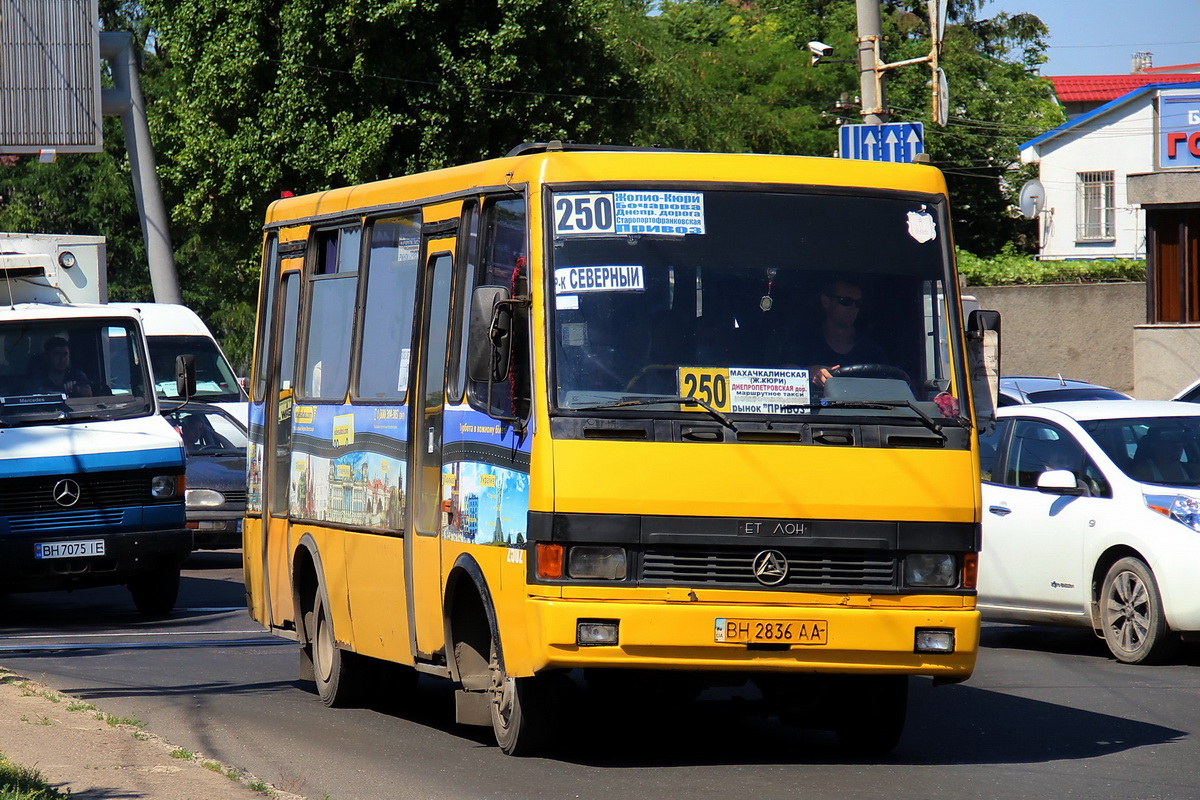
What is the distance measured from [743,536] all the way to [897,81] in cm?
5506

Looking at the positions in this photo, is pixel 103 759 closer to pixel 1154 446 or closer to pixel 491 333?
pixel 491 333

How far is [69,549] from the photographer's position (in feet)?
48.8

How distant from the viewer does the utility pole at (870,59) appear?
19.2 meters

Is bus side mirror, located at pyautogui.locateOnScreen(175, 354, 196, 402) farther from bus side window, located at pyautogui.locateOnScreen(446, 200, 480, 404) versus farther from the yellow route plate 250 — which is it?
the yellow route plate 250

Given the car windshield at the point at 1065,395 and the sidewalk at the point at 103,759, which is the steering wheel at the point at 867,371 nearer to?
the sidewalk at the point at 103,759

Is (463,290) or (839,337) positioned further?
(463,290)

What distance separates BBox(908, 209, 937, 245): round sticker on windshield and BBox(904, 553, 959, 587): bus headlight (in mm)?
1430

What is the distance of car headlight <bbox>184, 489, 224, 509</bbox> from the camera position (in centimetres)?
1981

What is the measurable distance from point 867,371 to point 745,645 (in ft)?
4.26

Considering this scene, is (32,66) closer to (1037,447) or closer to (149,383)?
(149,383)

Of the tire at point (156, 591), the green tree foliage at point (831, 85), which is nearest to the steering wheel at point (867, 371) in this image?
the tire at point (156, 591)

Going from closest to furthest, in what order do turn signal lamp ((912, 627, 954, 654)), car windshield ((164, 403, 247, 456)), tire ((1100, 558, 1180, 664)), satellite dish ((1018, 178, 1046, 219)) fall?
turn signal lamp ((912, 627, 954, 654))
tire ((1100, 558, 1180, 664))
car windshield ((164, 403, 247, 456))
satellite dish ((1018, 178, 1046, 219))

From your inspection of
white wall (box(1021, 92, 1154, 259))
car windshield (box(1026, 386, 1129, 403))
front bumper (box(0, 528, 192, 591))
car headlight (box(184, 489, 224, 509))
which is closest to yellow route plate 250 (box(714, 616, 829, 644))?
front bumper (box(0, 528, 192, 591))

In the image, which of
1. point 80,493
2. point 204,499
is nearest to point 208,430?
point 204,499
